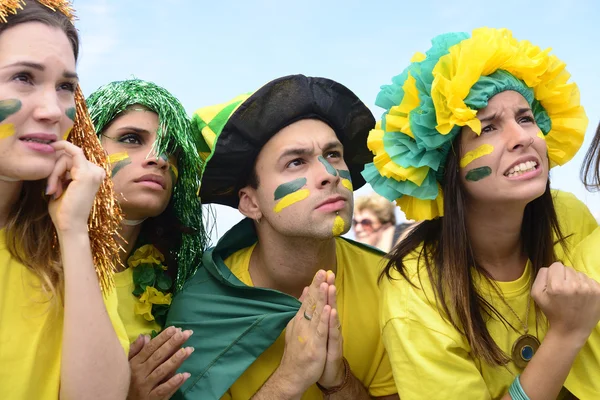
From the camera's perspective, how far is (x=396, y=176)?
10.2 ft

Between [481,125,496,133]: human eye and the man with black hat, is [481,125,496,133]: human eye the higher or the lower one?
the higher one

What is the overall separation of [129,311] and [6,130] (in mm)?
1334

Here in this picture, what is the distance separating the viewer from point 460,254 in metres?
3.07

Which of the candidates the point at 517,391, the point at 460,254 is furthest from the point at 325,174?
the point at 517,391

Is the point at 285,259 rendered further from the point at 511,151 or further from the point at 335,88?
the point at 511,151

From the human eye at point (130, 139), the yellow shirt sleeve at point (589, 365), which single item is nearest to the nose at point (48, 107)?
the human eye at point (130, 139)

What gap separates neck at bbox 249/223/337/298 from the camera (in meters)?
3.64

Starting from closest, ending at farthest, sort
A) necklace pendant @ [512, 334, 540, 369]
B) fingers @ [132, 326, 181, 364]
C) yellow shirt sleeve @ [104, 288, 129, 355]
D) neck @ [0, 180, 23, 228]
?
neck @ [0, 180, 23, 228], yellow shirt sleeve @ [104, 288, 129, 355], necklace pendant @ [512, 334, 540, 369], fingers @ [132, 326, 181, 364]

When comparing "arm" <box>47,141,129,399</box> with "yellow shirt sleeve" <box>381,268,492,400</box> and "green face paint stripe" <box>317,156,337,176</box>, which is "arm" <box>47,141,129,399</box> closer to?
"yellow shirt sleeve" <box>381,268,492,400</box>

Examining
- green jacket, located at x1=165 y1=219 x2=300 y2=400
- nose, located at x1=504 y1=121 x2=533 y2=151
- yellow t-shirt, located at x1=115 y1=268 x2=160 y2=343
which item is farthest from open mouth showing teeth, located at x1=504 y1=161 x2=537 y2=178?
yellow t-shirt, located at x1=115 y1=268 x2=160 y2=343

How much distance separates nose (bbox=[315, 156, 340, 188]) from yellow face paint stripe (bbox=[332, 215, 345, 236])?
0.17 meters

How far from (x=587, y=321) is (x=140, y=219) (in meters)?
2.21

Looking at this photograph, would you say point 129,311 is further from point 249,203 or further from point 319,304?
point 319,304

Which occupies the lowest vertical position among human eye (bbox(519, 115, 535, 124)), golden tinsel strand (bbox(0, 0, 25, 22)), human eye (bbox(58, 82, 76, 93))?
human eye (bbox(519, 115, 535, 124))
